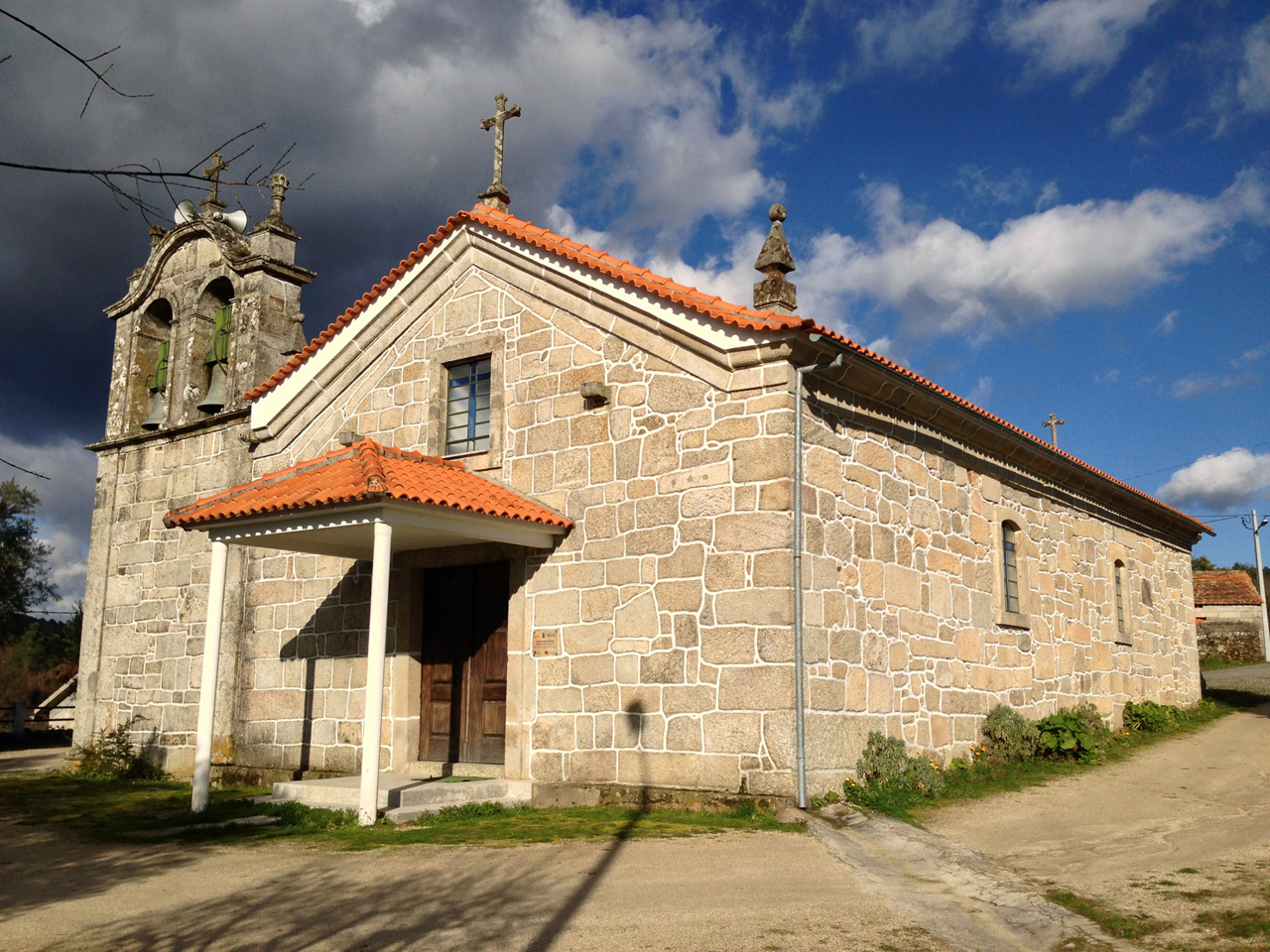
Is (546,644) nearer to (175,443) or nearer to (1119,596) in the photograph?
(175,443)

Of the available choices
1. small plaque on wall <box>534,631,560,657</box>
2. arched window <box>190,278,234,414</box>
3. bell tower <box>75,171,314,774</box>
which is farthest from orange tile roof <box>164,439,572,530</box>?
arched window <box>190,278,234,414</box>

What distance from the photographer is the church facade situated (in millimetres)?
9172

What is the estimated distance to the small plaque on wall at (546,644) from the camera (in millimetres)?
10211

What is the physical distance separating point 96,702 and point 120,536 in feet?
8.13

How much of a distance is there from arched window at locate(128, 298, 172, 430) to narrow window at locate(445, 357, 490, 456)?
6.30 m

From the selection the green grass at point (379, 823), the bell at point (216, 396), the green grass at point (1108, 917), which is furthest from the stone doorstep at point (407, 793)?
the bell at point (216, 396)

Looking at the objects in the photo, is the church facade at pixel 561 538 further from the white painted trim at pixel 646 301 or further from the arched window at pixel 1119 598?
the arched window at pixel 1119 598

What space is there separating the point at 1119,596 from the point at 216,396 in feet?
48.7

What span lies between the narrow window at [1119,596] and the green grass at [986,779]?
1776 mm

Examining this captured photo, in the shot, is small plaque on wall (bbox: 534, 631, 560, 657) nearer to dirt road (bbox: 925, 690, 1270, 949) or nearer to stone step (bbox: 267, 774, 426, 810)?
stone step (bbox: 267, 774, 426, 810)

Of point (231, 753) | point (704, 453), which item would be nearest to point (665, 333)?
point (704, 453)

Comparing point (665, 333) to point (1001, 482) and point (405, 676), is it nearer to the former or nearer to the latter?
point (405, 676)

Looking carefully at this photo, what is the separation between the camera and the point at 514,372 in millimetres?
11289

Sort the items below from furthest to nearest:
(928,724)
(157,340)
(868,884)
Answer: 1. (157,340)
2. (928,724)
3. (868,884)
